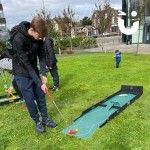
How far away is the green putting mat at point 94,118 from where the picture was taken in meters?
4.28

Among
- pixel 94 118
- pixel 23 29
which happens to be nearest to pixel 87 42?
pixel 94 118

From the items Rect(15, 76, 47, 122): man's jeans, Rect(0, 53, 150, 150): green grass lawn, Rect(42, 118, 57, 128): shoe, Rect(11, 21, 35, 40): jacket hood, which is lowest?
Rect(0, 53, 150, 150): green grass lawn

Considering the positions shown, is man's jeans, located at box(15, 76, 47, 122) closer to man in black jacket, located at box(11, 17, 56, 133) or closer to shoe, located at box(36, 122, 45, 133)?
man in black jacket, located at box(11, 17, 56, 133)

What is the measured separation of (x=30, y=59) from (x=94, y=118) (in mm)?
1977

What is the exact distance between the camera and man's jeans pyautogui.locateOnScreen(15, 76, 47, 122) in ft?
13.1

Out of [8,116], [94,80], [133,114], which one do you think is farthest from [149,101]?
[8,116]

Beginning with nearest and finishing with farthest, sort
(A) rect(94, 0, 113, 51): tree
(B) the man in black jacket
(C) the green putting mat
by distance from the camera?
(B) the man in black jacket
(C) the green putting mat
(A) rect(94, 0, 113, 51): tree

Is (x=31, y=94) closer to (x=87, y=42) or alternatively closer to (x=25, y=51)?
(x=25, y=51)

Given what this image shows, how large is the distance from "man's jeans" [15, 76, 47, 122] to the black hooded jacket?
4.5 inches

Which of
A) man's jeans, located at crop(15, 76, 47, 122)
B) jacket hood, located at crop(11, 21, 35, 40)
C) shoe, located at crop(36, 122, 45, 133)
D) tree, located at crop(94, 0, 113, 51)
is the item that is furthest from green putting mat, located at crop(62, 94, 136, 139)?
tree, located at crop(94, 0, 113, 51)

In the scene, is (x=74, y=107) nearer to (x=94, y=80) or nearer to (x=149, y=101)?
(x=149, y=101)

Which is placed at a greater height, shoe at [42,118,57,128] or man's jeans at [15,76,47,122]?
man's jeans at [15,76,47,122]

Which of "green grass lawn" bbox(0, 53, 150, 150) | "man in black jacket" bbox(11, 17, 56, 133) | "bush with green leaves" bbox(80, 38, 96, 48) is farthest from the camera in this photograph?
"bush with green leaves" bbox(80, 38, 96, 48)

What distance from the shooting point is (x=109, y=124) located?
14.5ft
